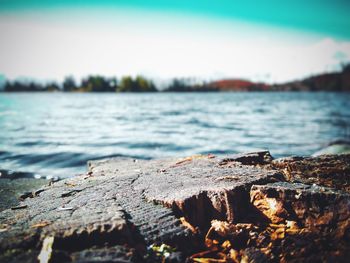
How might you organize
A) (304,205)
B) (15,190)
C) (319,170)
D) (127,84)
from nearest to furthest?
(304,205), (319,170), (15,190), (127,84)

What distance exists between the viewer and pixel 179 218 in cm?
250

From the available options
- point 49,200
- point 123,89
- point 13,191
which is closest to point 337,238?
point 49,200

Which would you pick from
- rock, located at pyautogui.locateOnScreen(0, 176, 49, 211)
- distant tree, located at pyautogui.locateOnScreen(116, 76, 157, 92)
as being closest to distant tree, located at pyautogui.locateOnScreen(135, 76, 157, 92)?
distant tree, located at pyautogui.locateOnScreen(116, 76, 157, 92)

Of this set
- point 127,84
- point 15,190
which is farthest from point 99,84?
point 15,190

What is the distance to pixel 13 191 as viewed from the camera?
4895 mm

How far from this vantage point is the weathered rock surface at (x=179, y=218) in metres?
1.91

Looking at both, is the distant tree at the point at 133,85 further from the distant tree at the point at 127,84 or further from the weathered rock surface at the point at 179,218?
the weathered rock surface at the point at 179,218

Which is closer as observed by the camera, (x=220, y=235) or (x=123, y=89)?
(x=220, y=235)

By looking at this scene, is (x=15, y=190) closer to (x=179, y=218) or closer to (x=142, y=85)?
(x=179, y=218)

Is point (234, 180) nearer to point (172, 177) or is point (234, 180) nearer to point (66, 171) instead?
point (172, 177)

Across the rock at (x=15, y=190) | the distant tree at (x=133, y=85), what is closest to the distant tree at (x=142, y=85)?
the distant tree at (x=133, y=85)

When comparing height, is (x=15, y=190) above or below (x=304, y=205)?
below

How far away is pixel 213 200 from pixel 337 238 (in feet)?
3.70

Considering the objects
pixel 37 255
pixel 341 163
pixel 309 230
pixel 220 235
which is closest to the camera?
pixel 37 255
